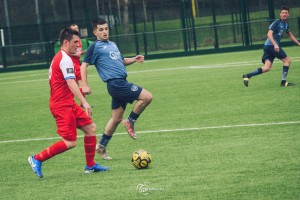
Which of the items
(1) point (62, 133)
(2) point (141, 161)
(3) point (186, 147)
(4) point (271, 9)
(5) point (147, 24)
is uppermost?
(4) point (271, 9)

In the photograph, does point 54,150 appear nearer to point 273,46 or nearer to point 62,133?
point 62,133

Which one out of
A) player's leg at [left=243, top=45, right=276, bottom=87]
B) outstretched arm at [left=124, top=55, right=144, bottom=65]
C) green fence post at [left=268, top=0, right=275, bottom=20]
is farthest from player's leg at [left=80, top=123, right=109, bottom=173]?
green fence post at [left=268, top=0, right=275, bottom=20]

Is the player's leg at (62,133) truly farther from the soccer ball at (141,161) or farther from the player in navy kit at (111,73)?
the player in navy kit at (111,73)

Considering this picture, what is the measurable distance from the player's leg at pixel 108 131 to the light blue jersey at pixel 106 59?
527mm

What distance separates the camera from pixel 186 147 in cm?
1036

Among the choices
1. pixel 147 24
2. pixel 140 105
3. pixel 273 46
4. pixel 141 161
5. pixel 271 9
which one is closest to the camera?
pixel 141 161

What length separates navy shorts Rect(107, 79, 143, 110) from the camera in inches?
411

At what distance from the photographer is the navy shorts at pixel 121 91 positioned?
34.3 feet

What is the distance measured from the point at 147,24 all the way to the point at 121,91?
25.6 meters

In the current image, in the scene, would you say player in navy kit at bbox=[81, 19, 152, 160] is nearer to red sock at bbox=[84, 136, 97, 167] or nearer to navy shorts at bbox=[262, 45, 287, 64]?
red sock at bbox=[84, 136, 97, 167]

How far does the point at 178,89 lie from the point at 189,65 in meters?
8.78

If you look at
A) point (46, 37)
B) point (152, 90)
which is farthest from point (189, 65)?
point (46, 37)

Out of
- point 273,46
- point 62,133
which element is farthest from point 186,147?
point 273,46

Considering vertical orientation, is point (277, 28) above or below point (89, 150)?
above
